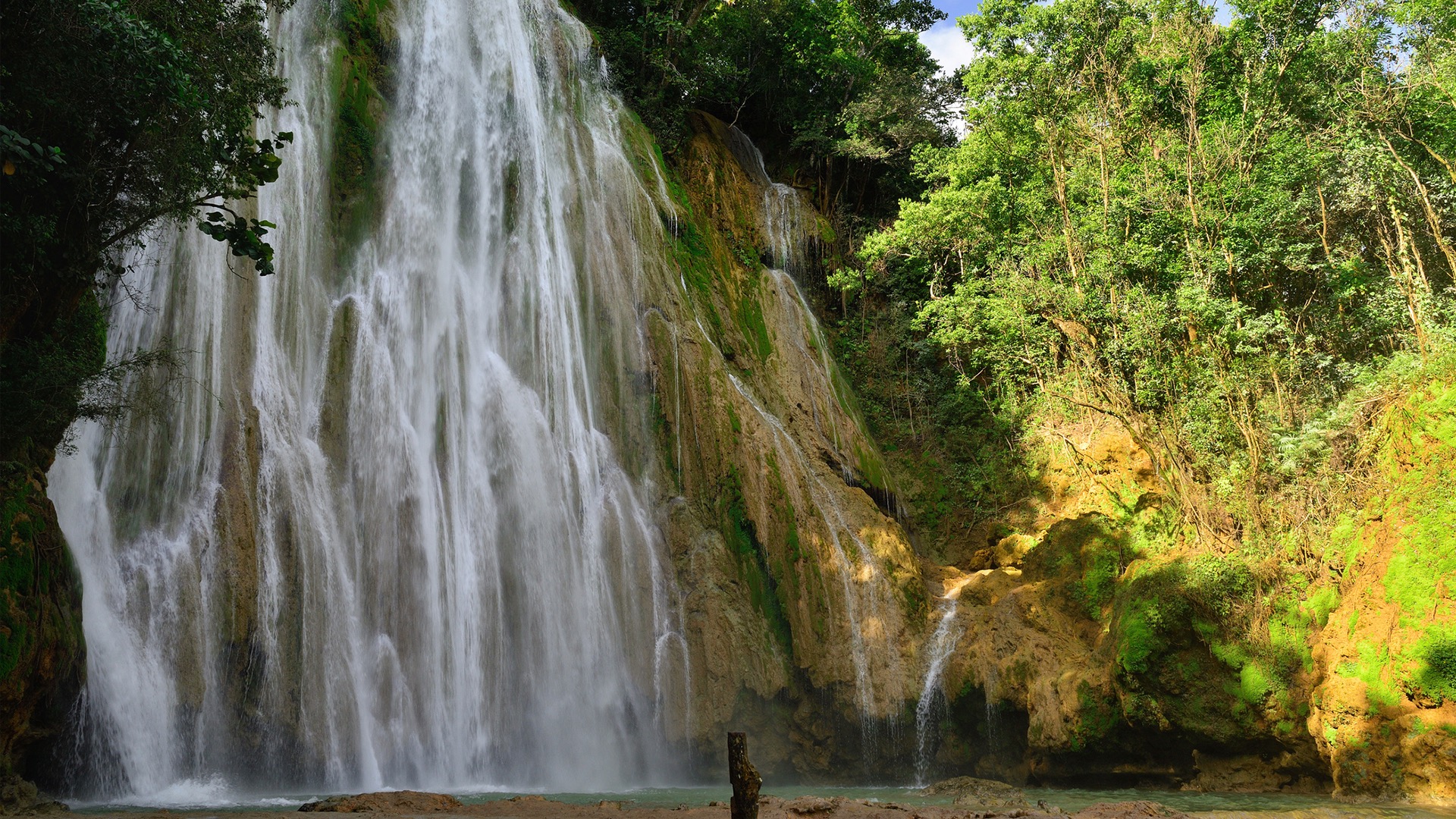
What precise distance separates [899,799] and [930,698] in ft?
12.4

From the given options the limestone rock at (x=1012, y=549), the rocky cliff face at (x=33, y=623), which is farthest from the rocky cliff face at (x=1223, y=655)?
the rocky cliff face at (x=33, y=623)

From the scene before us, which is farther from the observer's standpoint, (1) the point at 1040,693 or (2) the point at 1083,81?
(2) the point at 1083,81

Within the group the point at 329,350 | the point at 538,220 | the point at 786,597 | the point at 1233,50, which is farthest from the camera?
the point at 1233,50

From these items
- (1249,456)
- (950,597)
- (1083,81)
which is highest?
(1083,81)

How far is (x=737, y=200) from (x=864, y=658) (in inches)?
519

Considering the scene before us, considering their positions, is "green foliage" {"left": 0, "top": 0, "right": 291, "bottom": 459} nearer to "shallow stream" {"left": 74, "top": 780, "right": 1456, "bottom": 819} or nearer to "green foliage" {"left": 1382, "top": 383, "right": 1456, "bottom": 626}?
"shallow stream" {"left": 74, "top": 780, "right": 1456, "bottom": 819}

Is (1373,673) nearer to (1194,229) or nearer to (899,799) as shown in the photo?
(899,799)

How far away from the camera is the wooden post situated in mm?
5820

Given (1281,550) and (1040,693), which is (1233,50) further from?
(1040,693)

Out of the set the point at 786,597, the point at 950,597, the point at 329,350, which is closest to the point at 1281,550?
the point at 950,597

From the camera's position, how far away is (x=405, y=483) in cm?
1568

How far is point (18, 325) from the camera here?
10180mm

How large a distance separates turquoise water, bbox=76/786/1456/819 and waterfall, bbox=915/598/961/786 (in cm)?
105

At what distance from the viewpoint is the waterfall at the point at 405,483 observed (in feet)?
41.3
